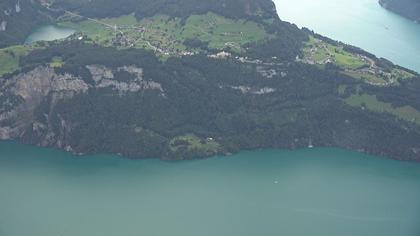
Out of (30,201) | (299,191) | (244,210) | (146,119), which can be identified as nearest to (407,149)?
(299,191)

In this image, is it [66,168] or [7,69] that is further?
[7,69]

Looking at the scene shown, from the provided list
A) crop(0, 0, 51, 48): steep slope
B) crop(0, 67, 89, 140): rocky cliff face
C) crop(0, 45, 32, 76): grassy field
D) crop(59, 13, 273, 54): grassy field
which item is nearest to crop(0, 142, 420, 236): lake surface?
crop(0, 67, 89, 140): rocky cliff face

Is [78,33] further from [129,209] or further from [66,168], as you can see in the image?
[129,209]

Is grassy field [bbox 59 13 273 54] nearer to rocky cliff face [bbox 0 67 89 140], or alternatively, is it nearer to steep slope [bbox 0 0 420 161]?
steep slope [bbox 0 0 420 161]

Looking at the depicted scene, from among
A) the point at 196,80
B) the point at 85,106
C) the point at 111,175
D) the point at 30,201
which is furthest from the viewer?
the point at 196,80

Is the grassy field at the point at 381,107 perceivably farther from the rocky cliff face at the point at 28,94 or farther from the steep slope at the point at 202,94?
the rocky cliff face at the point at 28,94

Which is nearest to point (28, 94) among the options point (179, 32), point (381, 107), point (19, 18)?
point (179, 32)

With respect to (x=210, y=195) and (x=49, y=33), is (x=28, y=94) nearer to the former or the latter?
(x=210, y=195)

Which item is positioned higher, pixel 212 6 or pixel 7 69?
pixel 212 6
